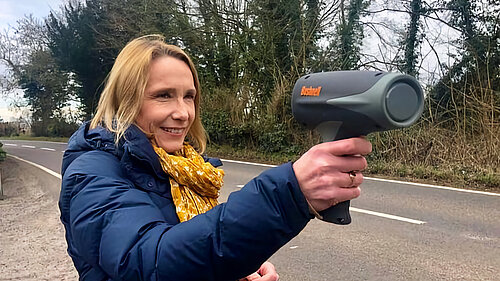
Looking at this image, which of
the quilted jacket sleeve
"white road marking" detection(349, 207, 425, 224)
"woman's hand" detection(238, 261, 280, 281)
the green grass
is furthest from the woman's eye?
the green grass

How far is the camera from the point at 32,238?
207 inches

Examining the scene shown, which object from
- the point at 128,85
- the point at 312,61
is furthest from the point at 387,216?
the point at 312,61

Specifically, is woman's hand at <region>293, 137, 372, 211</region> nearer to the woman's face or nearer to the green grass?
the woman's face

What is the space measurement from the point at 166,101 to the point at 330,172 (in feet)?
2.32

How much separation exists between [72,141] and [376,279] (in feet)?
11.1

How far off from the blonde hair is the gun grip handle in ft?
2.25

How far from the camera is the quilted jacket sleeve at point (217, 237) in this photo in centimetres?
92

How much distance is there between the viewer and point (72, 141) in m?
1.38

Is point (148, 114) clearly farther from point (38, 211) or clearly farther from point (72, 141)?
point (38, 211)

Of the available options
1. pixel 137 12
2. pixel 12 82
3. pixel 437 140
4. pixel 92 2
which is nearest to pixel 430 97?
pixel 437 140

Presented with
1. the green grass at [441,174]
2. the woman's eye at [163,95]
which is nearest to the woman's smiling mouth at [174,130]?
the woman's eye at [163,95]

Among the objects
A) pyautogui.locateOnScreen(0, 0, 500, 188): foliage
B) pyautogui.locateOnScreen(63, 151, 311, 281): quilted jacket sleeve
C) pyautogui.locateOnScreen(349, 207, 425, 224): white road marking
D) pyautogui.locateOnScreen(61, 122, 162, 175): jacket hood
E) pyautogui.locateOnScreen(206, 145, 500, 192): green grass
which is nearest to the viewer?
pyautogui.locateOnScreen(63, 151, 311, 281): quilted jacket sleeve

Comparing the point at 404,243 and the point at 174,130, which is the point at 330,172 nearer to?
the point at 174,130

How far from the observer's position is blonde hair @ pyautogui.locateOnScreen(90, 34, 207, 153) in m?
1.35
